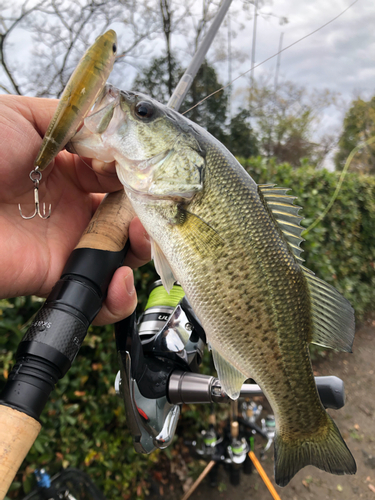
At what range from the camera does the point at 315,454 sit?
1.22 m

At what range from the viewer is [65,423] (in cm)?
232

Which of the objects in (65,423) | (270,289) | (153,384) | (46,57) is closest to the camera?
(270,289)

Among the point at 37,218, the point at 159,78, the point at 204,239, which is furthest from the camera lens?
the point at 159,78

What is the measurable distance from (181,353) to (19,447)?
0.87 metres

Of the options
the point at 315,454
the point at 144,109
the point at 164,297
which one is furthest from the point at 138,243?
the point at 315,454

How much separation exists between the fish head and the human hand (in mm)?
304

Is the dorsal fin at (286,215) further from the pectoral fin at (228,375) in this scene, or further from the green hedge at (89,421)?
the green hedge at (89,421)

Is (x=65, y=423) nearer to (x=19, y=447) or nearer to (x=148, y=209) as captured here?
(x=19, y=447)

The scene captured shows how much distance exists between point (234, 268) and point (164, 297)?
791 millimetres

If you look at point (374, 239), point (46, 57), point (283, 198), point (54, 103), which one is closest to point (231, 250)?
point (283, 198)

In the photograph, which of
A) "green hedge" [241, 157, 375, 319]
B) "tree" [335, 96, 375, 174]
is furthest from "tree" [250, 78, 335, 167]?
"green hedge" [241, 157, 375, 319]

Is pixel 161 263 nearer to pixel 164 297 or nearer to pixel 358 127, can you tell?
pixel 164 297

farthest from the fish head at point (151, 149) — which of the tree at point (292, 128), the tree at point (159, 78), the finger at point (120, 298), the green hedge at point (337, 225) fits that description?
the tree at point (292, 128)

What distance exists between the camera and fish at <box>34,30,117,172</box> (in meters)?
0.88
